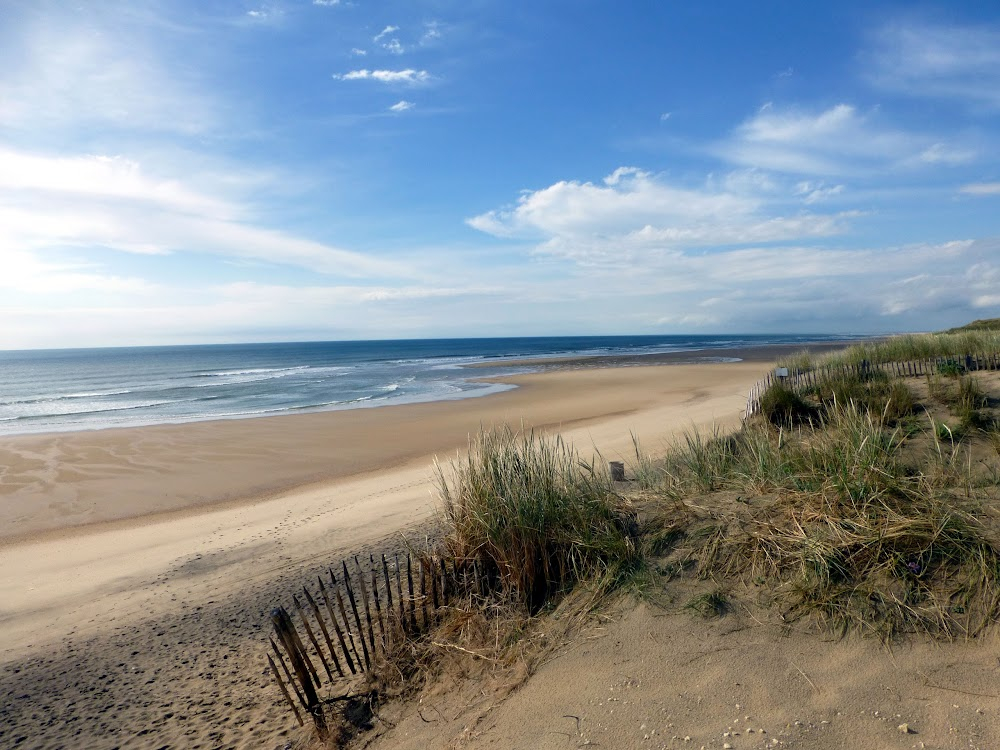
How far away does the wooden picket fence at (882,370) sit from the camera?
36.4 ft

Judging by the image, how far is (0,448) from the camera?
742 inches

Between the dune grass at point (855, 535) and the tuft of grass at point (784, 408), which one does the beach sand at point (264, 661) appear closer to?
the dune grass at point (855, 535)

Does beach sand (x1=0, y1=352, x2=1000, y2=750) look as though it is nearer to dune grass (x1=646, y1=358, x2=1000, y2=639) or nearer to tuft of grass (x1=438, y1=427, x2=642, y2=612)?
dune grass (x1=646, y1=358, x2=1000, y2=639)

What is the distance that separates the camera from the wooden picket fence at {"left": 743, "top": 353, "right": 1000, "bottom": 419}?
436 inches

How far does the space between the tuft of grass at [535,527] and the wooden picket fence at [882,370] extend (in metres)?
6.85

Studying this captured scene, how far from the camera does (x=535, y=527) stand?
15.6 ft

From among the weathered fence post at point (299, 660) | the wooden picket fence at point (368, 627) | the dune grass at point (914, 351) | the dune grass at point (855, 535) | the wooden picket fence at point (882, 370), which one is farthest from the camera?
the dune grass at point (914, 351)

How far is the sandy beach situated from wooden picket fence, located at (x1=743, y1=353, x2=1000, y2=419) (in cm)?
245

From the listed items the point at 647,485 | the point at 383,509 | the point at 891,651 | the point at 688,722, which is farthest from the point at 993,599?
the point at 383,509

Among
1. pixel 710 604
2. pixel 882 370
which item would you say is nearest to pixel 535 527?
pixel 710 604

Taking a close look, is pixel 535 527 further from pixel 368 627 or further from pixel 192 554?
pixel 192 554

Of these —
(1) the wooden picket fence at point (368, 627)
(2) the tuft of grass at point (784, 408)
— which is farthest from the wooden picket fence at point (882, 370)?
(1) the wooden picket fence at point (368, 627)

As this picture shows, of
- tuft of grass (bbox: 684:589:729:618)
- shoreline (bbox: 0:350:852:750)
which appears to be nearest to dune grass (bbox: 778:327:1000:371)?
shoreline (bbox: 0:350:852:750)

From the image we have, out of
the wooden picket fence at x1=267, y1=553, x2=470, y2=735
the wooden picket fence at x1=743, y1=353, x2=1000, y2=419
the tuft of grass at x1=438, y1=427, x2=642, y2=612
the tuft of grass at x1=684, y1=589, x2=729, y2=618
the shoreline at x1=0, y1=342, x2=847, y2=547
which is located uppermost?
the wooden picket fence at x1=743, y1=353, x2=1000, y2=419
